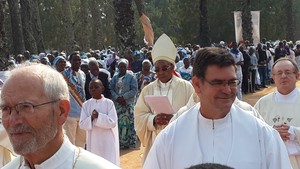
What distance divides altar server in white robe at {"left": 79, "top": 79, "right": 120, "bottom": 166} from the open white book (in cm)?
249

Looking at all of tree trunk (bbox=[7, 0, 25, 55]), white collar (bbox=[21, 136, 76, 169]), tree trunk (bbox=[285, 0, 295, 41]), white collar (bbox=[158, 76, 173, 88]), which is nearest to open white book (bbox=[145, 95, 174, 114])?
white collar (bbox=[158, 76, 173, 88])

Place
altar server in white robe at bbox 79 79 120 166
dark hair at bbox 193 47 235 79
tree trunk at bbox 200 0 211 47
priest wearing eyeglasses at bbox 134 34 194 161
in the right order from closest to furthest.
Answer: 1. dark hair at bbox 193 47 235 79
2. priest wearing eyeglasses at bbox 134 34 194 161
3. altar server in white robe at bbox 79 79 120 166
4. tree trunk at bbox 200 0 211 47

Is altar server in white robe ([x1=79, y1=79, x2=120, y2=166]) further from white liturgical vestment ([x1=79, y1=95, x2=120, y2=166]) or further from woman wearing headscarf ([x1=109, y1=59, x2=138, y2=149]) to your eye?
woman wearing headscarf ([x1=109, y1=59, x2=138, y2=149])

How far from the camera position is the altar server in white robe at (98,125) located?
340 inches

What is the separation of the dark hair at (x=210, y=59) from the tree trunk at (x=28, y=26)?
2286 centimetres

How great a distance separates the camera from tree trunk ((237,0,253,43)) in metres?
26.5

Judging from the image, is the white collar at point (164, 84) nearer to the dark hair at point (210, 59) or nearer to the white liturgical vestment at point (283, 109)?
the white liturgical vestment at point (283, 109)

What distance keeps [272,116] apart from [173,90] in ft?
3.98

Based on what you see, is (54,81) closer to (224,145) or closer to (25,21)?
(224,145)

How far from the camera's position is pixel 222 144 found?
3.87m

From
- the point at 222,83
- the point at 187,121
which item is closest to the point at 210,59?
the point at 222,83

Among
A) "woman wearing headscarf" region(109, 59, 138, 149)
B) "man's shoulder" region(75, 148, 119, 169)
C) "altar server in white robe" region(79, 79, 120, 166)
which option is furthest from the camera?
"woman wearing headscarf" region(109, 59, 138, 149)

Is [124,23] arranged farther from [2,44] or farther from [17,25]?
[17,25]


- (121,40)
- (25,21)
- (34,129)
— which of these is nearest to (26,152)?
(34,129)
